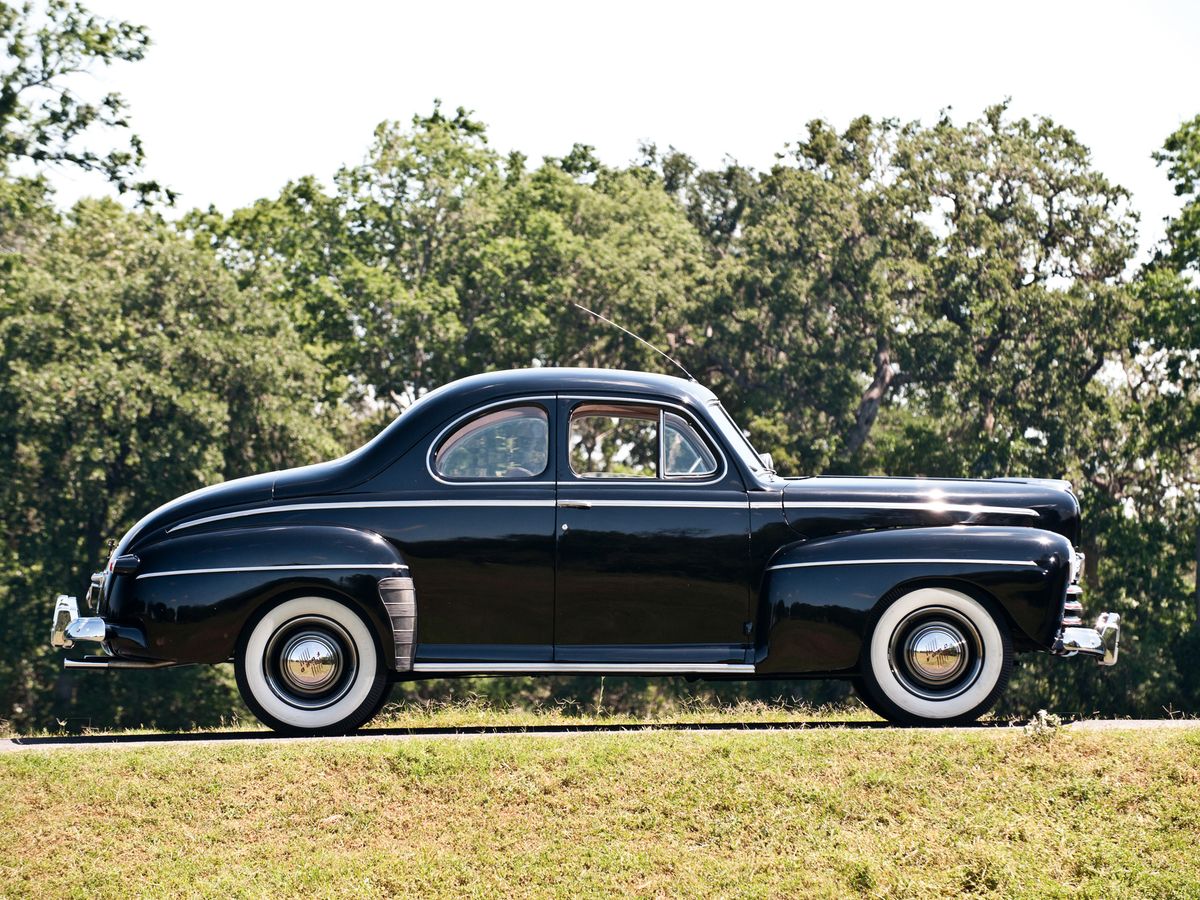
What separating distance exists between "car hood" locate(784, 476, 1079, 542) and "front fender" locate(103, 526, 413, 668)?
2.71 meters

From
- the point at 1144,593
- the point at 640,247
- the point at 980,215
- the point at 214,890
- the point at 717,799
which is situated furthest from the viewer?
the point at 640,247

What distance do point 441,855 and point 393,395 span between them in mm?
32642

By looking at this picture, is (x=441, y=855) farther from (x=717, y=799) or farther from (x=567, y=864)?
(x=717, y=799)

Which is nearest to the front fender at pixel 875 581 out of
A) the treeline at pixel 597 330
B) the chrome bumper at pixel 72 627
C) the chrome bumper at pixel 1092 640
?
the chrome bumper at pixel 1092 640

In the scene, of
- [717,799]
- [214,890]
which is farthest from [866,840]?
[214,890]

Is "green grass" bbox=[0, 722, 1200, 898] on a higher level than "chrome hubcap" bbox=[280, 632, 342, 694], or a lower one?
lower

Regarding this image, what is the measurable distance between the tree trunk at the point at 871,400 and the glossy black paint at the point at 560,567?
30066 millimetres

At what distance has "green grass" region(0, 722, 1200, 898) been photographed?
8.09 m

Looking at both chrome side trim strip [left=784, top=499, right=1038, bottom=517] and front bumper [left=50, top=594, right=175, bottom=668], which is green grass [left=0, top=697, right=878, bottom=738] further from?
chrome side trim strip [left=784, top=499, right=1038, bottom=517]

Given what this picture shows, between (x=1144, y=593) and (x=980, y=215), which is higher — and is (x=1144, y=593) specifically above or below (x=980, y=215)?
below

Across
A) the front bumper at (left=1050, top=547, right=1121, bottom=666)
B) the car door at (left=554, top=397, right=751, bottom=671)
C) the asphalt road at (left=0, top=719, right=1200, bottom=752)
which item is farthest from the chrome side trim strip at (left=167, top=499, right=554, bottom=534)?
the front bumper at (left=1050, top=547, right=1121, bottom=666)

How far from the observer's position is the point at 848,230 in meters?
39.5

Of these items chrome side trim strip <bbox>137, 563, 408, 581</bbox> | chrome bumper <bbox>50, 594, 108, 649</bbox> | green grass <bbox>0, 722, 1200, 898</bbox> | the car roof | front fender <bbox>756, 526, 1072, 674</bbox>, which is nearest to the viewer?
green grass <bbox>0, 722, 1200, 898</bbox>

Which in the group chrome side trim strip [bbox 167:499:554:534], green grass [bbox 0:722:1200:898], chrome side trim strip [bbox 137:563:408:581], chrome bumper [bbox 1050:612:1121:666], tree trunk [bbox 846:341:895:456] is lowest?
green grass [bbox 0:722:1200:898]
